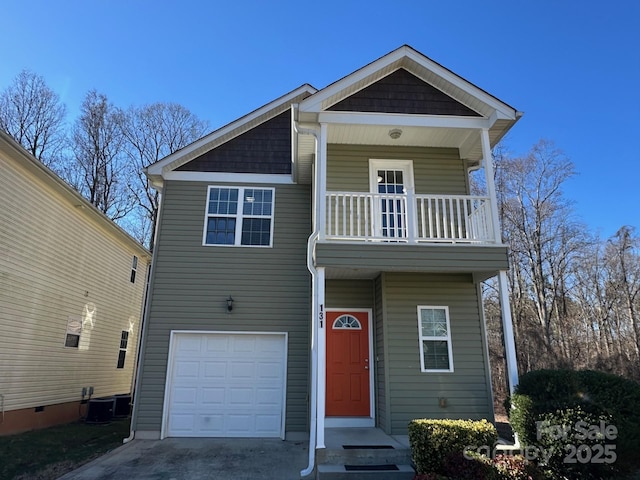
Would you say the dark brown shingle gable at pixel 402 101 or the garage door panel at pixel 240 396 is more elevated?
the dark brown shingle gable at pixel 402 101

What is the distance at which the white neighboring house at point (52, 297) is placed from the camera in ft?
26.9

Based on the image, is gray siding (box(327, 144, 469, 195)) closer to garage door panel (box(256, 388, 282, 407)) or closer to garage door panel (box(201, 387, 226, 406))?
garage door panel (box(256, 388, 282, 407))

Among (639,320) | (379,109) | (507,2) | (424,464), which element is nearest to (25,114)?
(379,109)

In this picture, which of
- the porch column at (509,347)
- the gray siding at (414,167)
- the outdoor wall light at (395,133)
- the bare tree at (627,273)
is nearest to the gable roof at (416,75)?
the outdoor wall light at (395,133)

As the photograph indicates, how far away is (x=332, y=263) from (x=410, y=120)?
3.12 m

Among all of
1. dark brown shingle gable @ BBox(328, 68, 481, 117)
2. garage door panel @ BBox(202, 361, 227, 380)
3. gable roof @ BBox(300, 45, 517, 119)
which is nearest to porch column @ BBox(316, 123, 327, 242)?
gable roof @ BBox(300, 45, 517, 119)

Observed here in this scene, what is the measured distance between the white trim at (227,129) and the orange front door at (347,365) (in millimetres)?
5145

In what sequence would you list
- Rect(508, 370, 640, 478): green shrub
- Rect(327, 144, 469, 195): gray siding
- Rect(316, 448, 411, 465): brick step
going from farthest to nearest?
Rect(327, 144, 469, 195): gray siding, Rect(316, 448, 411, 465): brick step, Rect(508, 370, 640, 478): green shrub

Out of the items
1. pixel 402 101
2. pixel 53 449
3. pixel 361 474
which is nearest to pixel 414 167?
pixel 402 101

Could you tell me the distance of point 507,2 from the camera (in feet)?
36.9

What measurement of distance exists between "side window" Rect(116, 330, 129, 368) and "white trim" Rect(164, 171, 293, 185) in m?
7.08

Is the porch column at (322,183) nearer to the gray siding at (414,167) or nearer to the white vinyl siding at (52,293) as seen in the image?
the gray siding at (414,167)

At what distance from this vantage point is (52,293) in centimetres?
960

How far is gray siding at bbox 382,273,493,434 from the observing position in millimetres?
7207
